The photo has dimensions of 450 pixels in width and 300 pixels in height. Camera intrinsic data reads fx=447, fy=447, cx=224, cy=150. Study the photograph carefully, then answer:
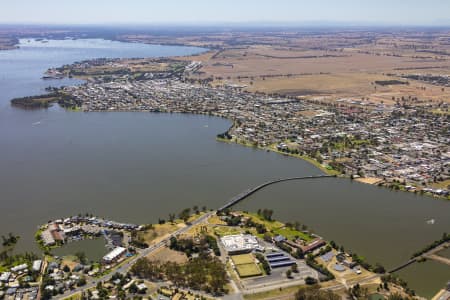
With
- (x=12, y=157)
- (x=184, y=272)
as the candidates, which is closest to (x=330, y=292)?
(x=184, y=272)

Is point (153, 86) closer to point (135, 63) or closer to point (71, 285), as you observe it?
point (135, 63)

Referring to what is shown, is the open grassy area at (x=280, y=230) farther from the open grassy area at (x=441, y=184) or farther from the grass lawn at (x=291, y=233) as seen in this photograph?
the open grassy area at (x=441, y=184)

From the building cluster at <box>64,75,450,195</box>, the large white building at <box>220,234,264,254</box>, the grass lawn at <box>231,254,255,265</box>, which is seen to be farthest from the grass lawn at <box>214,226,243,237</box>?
the building cluster at <box>64,75,450,195</box>

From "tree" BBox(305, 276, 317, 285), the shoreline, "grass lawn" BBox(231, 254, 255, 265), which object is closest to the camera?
"tree" BBox(305, 276, 317, 285)

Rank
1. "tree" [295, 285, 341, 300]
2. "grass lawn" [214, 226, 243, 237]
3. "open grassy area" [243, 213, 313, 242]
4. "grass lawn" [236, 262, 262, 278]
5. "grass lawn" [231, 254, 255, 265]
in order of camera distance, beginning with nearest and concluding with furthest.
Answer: "tree" [295, 285, 341, 300] → "grass lawn" [236, 262, 262, 278] → "grass lawn" [231, 254, 255, 265] → "open grassy area" [243, 213, 313, 242] → "grass lawn" [214, 226, 243, 237]

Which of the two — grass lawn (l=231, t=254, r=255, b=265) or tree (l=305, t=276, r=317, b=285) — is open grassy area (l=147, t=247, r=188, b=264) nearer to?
grass lawn (l=231, t=254, r=255, b=265)

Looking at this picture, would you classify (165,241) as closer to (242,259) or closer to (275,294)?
(242,259)
